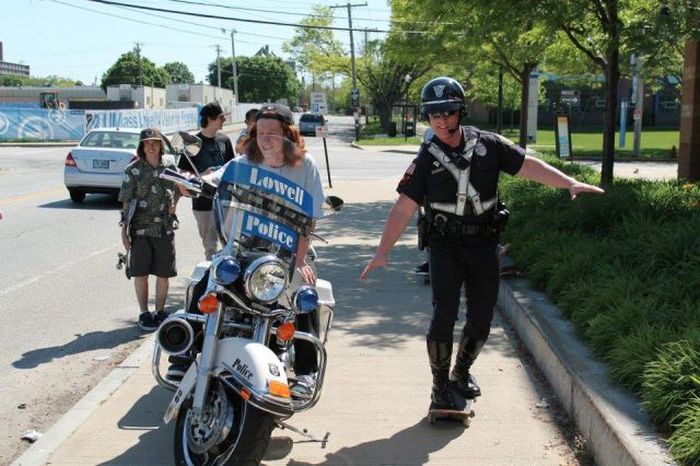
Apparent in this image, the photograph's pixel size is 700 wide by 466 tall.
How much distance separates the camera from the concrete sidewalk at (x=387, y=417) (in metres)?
4.41

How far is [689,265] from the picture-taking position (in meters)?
5.90

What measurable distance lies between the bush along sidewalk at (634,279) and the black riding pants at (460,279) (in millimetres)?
832

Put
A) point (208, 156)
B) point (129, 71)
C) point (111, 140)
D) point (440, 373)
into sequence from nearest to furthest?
point (440, 373) → point (208, 156) → point (111, 140) → point (129, 71)

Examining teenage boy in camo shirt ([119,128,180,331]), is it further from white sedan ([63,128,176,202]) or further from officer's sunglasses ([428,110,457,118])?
white sedan ([63,128,176,202])

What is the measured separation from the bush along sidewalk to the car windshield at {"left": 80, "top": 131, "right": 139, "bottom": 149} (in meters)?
9.53

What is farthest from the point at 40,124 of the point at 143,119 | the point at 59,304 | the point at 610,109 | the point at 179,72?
the point at 179,72

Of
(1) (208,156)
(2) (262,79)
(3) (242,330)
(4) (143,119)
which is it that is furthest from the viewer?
(2) (262,79)

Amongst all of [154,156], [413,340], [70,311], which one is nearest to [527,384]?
[413,340]

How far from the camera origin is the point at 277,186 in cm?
408

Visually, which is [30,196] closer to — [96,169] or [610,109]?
[96,169]

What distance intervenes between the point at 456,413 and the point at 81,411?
92.8 inches

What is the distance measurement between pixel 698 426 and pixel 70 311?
20.6 feet

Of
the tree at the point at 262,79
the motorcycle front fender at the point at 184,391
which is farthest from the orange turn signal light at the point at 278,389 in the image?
the tree at the point at 262,79

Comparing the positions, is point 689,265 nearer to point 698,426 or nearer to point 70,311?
point 698,426
